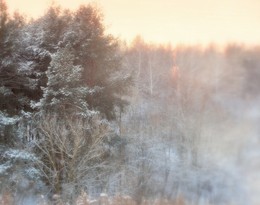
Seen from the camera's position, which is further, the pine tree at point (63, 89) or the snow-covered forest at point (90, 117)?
the pine tree at point (63, 89)

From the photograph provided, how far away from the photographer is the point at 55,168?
13977mm

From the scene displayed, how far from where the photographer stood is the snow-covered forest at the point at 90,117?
1138cm

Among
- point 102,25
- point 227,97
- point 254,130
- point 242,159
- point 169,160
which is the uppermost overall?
point 102,25

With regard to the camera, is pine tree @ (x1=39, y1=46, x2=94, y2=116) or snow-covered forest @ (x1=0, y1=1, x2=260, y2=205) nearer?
snow-covered forest @ (x1=0, y1=1, x2=260, y2=205)

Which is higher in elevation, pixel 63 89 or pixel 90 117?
pixel 63 89

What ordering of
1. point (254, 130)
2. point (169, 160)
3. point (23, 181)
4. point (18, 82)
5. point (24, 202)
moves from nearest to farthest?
point (254, 130), point (24, 202), point (23, 181), point (18, 82), point (169, 160)

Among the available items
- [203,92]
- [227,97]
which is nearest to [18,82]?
[203,92]

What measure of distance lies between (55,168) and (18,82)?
4.10m

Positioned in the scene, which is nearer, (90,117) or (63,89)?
(63,89)

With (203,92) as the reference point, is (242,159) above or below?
below

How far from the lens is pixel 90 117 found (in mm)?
15266

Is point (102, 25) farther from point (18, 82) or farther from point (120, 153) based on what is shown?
point (120, 153)

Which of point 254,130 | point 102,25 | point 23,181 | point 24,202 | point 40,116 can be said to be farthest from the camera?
point 102,25

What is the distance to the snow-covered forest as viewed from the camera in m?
11.4
